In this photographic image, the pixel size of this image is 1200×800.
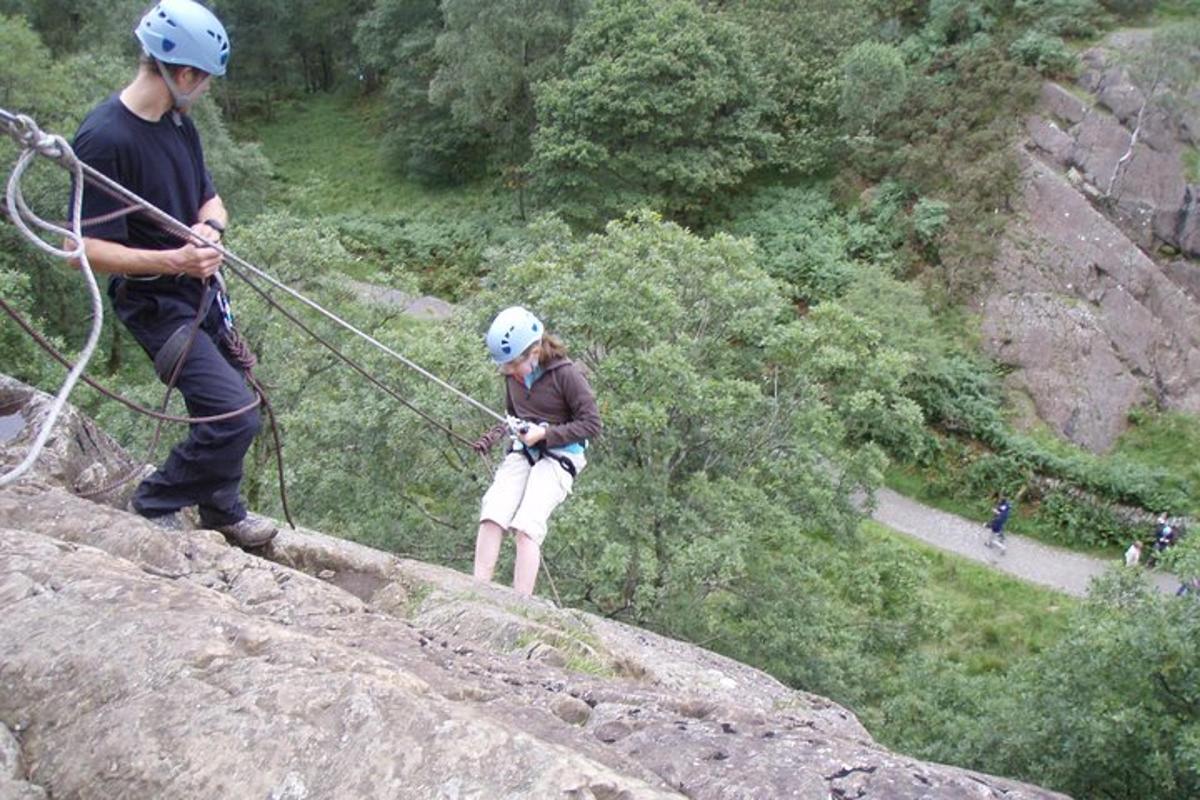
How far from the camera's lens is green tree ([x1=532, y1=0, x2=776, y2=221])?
34.8 meters

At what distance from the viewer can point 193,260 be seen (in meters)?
5.36

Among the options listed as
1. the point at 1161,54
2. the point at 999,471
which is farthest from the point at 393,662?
the point at 1161,54

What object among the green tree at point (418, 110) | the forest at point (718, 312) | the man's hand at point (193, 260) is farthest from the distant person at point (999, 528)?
the green tree at point (418, 110)

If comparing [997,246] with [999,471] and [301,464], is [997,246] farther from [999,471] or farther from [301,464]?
[301,464]

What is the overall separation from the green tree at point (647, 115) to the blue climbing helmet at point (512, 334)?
27.4 meters

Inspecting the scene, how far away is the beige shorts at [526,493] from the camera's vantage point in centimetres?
777

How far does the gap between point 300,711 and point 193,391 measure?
286 centimetres

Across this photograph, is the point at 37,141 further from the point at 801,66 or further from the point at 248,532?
the point at 801,66

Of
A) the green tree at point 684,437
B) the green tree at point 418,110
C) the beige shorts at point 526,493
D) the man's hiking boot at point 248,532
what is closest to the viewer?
the man's hiking boot at point 248,532

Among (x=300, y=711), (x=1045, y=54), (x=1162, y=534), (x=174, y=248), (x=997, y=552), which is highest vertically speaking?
(x=1045, y=54)

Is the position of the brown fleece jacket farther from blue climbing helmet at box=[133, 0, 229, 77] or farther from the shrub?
the shrub

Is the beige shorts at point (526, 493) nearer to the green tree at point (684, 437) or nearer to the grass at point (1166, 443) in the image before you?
the green tree at point (684, 437)

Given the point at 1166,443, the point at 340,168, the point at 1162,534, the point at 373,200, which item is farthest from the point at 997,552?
the point at 340,168

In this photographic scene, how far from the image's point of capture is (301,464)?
579 inches
